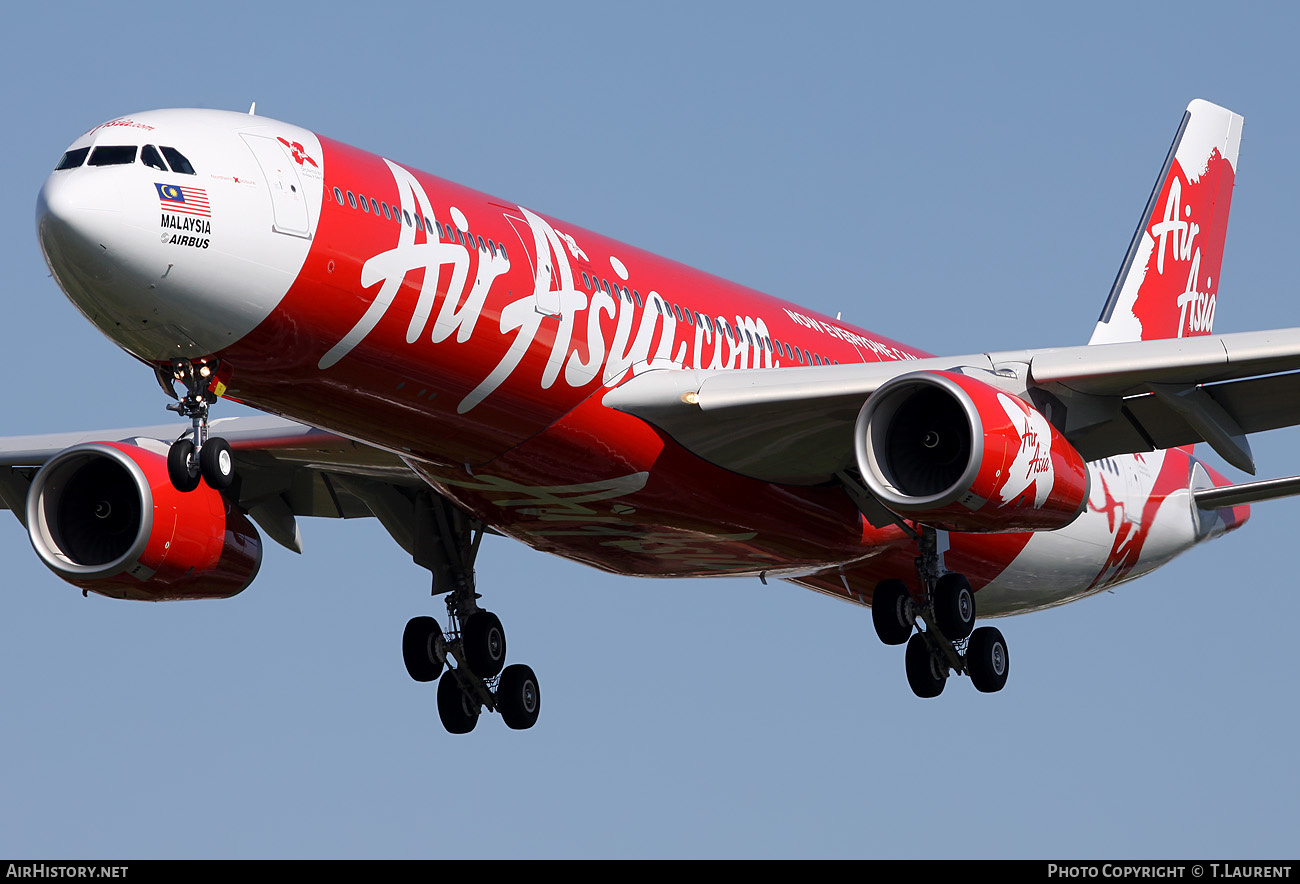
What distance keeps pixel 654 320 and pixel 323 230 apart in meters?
4.94

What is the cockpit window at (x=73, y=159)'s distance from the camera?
17594 millimetres

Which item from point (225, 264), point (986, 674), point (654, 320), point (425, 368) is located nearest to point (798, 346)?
point (654, 320)

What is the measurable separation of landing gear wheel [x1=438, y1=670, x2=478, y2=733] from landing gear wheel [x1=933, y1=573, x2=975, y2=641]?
6.74m

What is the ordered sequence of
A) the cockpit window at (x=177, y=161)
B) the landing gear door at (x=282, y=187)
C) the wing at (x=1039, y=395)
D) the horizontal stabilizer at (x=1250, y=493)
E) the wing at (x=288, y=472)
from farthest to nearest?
the horizontal stabilizer at (x=1250, y=493)
the wing at (x=288, y=472)
the wing at (x=1039, y=395)
the landing gear door at (x=282, y=187)
the cockpit window at (x=177, y=161)

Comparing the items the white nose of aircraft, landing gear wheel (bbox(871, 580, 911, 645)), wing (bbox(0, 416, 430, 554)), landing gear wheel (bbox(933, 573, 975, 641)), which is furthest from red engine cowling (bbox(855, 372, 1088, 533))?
the white nose of aircraft

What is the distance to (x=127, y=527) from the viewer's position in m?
24.7

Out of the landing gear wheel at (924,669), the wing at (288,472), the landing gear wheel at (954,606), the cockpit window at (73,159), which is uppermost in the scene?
the wing at (288,472)

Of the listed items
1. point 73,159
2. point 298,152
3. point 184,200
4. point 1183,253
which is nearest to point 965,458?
→ point 298,152

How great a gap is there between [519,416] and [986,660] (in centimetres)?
918

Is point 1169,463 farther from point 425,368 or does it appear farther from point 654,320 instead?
point 425,368

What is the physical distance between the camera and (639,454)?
21.7 metres

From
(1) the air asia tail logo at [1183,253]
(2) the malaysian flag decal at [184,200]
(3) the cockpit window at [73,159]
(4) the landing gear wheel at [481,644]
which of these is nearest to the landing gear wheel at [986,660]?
(4) the landing gear wheel at [481,644]

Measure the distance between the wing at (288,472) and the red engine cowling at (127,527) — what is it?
0.58 metres

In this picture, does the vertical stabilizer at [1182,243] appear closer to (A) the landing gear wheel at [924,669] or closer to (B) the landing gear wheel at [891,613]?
(B) the landing gear wheel at [891,613]
